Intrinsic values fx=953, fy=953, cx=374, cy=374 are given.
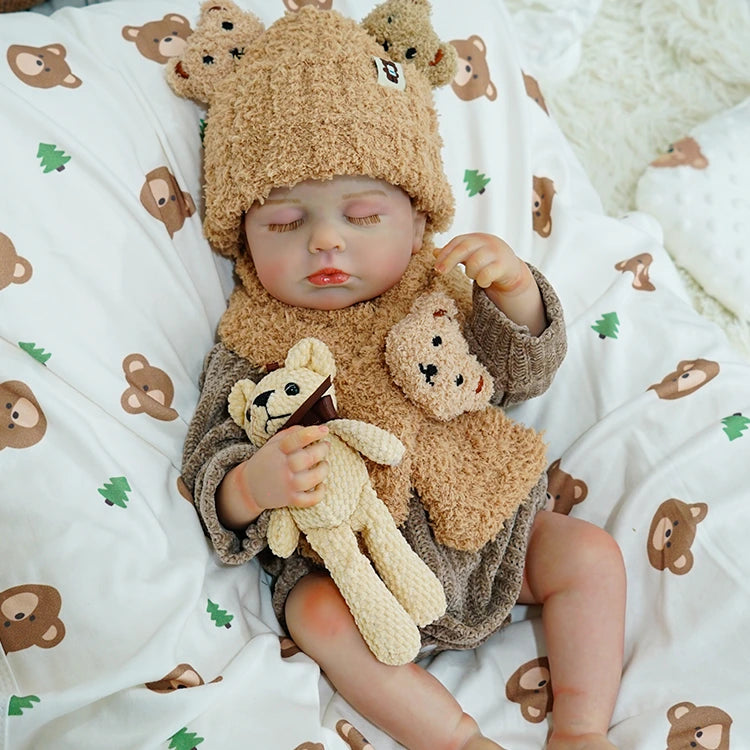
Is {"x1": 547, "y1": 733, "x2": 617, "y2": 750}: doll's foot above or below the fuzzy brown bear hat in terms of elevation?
below

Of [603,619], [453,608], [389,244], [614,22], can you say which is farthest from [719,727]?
[614,22]

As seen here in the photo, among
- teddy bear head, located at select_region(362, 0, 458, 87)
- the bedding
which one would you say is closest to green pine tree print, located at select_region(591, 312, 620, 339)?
the bedding

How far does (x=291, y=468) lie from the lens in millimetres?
915

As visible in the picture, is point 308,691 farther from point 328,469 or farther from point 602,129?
point 602,129

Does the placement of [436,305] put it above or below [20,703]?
above

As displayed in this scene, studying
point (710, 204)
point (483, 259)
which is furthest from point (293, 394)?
point (710, 204)

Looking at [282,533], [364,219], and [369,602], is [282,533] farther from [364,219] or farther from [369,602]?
[364,219]

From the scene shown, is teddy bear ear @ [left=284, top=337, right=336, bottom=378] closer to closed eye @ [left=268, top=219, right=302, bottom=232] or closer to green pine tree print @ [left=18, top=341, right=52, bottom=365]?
closed eye @ [left=268, top=219, right=302, bottom=232]

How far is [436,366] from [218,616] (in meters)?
0.35

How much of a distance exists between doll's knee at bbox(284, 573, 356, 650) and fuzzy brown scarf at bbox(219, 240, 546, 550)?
11 cm

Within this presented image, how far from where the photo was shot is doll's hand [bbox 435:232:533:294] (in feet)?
3.26

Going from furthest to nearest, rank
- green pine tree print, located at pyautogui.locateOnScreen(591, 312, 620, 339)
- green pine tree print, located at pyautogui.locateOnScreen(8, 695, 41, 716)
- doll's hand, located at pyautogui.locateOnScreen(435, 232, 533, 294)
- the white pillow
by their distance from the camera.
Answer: the white pillow
green pine tree print, located at pyautogui.locateOnScreen(591, 312, 620, 339)
doll's hand, located at pyautogui.locateOnScreen(435, 232, 533, 294)
green pine tree print, located at pyautogui.locateOnScreen(8, 695, 41, 716)

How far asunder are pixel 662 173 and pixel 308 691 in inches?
41.5

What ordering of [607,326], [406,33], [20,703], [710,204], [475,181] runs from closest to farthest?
[20,703] → [406,33] → [607,326] → [475,181] → [710,204]
